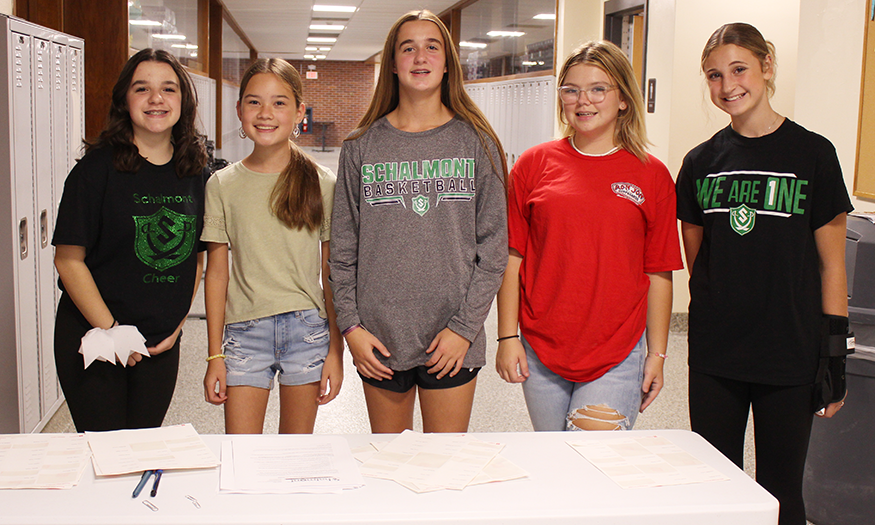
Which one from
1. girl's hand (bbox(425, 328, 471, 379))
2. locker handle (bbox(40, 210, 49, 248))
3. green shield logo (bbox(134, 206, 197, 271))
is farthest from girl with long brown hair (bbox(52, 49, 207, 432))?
locker handle (bbox(40, 210, 49, 248))

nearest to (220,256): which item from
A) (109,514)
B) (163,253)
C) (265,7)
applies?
(163,253)

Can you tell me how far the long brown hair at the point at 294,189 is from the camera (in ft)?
6.14

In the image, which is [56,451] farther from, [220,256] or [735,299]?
[735,299]

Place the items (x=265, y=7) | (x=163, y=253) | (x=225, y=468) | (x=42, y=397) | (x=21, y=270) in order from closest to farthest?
(x=225, y=468) → (x=163, y=253) → (x=21, y=270) → (x=42, y=397) → (x=265, y=7)

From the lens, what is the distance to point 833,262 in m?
1.80

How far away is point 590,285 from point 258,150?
37.0 inches

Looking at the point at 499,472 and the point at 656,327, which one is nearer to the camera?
the point at 499,472

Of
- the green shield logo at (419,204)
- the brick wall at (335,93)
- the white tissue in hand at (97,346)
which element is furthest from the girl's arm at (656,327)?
the brick wall at (335,93)

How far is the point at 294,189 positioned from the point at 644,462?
1068 millimetres

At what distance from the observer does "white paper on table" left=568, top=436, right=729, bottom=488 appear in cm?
139

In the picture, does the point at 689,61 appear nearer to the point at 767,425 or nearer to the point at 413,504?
the point at 767,425

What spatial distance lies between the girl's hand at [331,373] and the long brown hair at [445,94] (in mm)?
560

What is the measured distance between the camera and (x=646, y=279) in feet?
6.03

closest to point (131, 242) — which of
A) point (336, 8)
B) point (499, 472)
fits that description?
point (499, 472)
